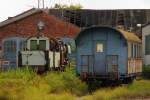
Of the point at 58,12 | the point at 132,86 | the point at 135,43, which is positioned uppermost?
the point at 58,12

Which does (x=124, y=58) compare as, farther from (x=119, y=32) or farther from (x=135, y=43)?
(x=135, y=43)

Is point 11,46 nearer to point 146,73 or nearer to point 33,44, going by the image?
point 33,44

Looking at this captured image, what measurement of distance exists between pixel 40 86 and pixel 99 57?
488cm

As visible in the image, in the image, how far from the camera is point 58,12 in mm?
62000

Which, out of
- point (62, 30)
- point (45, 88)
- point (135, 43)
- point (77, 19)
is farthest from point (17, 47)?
point (45, 88)

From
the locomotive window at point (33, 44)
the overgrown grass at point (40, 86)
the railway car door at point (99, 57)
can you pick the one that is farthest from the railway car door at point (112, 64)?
the locomotive window at point (33, 44)

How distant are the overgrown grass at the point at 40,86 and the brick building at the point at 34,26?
2090 centimetres

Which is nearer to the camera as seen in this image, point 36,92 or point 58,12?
point 36,92

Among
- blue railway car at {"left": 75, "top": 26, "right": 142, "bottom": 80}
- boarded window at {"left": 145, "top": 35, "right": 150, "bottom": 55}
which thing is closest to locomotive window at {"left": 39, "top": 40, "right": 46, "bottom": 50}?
blue railway car at {"left": 75, "top": 26, "right": 142, "bottom": 80}

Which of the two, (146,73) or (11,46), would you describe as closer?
(146,73)

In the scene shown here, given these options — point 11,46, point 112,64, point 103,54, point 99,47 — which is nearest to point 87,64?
point 103,54

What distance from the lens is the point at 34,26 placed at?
52219mm

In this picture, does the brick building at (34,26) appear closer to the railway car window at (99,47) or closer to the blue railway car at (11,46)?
the blue railway car at (11,46)

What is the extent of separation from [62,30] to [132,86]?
24.8 metres
